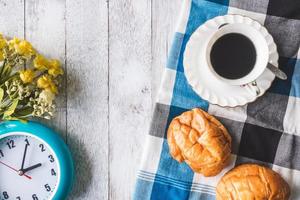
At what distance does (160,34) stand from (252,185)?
361 millimetres

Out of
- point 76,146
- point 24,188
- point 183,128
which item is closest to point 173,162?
point 183,128

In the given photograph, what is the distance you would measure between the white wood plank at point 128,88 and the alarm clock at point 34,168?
10cm

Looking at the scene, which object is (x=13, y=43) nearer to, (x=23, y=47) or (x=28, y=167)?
(x=23, y=47)

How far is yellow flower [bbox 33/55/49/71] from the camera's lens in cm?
101

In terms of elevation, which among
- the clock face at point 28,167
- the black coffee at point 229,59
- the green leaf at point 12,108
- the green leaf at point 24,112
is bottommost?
the clock face at point 28,167

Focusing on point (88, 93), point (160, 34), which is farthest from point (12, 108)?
point (160, 34)

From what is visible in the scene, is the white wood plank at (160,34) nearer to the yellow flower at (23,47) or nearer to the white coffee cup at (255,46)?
the white coffee cup at (255,46)

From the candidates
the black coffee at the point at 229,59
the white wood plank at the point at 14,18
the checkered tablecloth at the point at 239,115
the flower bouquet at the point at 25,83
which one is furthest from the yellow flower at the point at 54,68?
the black coffee at the point at 229,59

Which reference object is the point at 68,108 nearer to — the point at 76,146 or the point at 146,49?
the point at 76,146

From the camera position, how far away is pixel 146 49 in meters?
1.07

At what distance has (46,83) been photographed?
101 cm

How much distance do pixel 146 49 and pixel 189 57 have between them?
0.12 meters

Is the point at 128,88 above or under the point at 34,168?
above

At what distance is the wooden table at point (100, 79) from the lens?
1.07 meters
